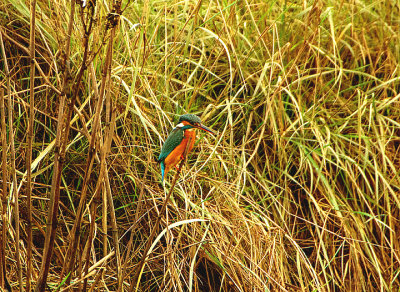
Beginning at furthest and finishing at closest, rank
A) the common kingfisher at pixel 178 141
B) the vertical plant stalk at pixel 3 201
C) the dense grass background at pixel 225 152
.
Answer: the dense grass background at pixel 225 152
the common kingfisher at pixel 178 141
the vertical plant stalk at pixel 3 201

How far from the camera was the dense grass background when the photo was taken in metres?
2.05

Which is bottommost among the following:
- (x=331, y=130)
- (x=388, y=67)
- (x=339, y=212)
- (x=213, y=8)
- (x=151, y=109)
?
(x=339, y=212)

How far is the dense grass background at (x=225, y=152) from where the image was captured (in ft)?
6.72

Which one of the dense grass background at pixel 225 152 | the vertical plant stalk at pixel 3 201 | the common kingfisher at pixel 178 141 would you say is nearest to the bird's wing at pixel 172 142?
the common kingfisher at pixel 178 141

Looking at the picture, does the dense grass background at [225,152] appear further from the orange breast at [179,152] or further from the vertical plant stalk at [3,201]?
the vertical plant stalk at [3,201]

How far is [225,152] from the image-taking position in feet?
8.00

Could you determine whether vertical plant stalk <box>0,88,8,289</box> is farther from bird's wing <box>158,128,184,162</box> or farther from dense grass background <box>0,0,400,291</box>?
bird's wing <box>158,128,184,162</box>

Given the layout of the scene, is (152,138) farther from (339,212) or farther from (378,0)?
(378,0)

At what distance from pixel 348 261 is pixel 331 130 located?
0.71 meters

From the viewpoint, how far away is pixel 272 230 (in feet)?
7.38

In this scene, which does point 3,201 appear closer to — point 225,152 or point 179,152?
point 179,152

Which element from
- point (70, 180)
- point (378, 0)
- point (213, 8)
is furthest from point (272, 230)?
point (378, 0)

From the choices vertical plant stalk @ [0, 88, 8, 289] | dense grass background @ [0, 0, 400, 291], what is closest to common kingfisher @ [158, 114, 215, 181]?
dense grass background @ [0, 0, 400, 291]

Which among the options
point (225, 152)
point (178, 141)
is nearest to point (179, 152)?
point (178, 141)
